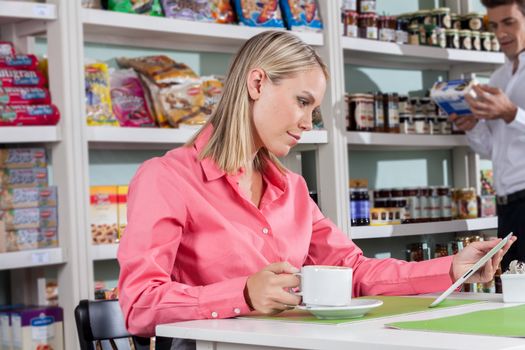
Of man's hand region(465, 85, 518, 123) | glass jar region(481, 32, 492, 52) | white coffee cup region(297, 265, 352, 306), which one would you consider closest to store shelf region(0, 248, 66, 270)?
white coffee cup region(297, 265, 352, 306)

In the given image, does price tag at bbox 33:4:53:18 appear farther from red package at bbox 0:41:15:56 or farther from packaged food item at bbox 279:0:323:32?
packaged food item at bbox 279:0:323:32

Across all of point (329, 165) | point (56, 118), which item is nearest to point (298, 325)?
point (56, 118)

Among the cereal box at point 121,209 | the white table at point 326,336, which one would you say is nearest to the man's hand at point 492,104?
the cereal box at point 121,209

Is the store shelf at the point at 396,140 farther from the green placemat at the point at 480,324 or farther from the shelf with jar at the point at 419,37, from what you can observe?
the green placemat at the point at 480,324

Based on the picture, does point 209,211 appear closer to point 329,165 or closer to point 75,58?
point 75,58

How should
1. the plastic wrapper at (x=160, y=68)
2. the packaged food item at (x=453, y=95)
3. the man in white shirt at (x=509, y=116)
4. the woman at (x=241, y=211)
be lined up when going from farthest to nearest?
the packaged food item at (x=453, y=95) → the man in white shirt at (x=509, y=116) → the plastic wrapper at (x=160, y=68) → the woman at (x=241, y=211)

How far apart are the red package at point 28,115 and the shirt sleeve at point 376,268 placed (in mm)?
1154

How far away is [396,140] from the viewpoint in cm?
419

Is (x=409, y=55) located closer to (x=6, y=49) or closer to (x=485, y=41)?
(x=485, y=41)

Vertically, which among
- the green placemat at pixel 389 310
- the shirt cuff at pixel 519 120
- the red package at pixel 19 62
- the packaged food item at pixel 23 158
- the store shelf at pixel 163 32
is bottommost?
the green placemat at pixel 389 310

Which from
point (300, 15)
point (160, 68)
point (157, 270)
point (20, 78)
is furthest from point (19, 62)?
point (157, 270)

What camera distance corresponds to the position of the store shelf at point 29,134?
9.68 ft

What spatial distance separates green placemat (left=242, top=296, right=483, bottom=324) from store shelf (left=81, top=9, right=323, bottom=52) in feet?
5.45

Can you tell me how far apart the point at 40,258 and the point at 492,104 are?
6.52ft
